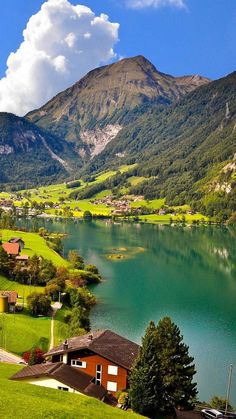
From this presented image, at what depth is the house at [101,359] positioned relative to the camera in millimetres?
36906

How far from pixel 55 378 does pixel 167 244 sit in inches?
5561

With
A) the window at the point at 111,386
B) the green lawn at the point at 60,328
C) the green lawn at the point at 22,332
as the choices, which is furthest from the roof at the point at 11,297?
the window at the point at 111,386

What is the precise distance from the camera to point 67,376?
33125mm

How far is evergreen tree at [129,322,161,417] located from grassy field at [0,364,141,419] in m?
5.38

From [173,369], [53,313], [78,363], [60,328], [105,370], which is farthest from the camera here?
[53,313]

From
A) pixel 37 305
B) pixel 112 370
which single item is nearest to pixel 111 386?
pixel 112 370

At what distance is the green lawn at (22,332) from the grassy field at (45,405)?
74.2 feet

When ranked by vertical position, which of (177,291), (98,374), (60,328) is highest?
(98,374)

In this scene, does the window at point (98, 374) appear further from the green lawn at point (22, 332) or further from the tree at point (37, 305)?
the tree at point (37, 305)

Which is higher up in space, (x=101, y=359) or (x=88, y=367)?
(x=101, y=359)

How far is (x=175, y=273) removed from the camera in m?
119

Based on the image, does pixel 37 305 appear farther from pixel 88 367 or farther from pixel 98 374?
pixel 98 374

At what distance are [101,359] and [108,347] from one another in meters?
1.91

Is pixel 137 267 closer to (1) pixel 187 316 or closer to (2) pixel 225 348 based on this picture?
(1) pixel 187 316
